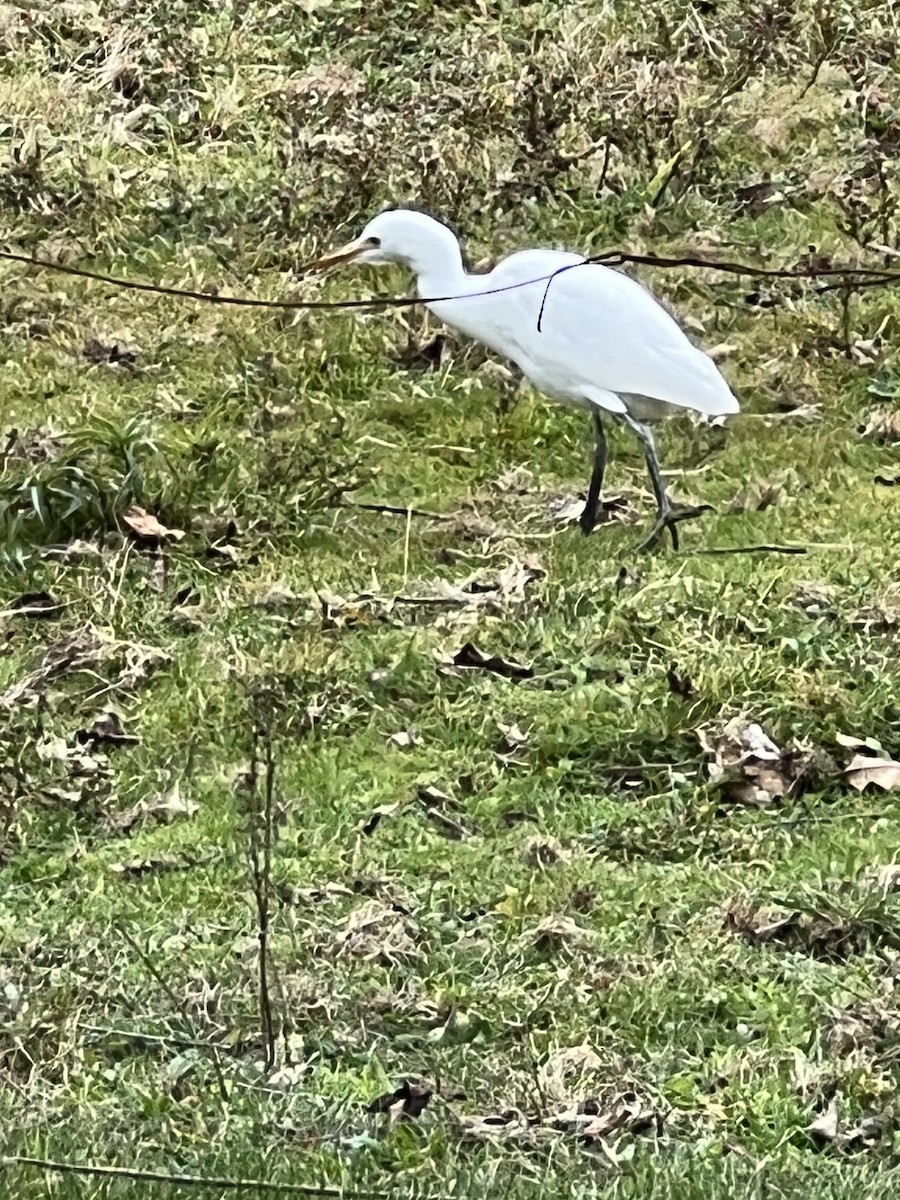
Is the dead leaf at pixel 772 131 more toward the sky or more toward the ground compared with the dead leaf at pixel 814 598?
more toward the sky

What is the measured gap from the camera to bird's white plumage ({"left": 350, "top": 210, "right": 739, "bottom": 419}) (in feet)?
11.9

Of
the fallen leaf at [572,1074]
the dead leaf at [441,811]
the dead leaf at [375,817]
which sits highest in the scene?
the fallen leaf at [572,1074]

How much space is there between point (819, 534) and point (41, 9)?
420 cm

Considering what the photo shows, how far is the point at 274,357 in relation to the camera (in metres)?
4.85

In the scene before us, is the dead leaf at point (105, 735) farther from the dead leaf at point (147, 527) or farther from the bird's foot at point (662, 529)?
the bird's foot at point (662, 529)

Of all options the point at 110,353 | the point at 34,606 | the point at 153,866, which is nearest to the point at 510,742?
the point at 153,866

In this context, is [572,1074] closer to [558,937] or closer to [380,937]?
[558,937]

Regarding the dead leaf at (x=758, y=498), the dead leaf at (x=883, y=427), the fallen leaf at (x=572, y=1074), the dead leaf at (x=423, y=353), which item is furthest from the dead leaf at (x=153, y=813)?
the dead leaf at (x=883, y=427)

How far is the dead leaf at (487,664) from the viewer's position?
3596mm

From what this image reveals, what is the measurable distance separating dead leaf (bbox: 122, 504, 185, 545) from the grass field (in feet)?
0.04

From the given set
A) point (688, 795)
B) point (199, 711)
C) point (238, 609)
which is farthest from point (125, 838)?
point (688, 795)

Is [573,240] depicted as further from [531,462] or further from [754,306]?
[531,462]

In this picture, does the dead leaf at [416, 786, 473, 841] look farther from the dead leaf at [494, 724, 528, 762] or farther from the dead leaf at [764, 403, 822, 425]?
the dead leaf at [764, 403, 822, 425]

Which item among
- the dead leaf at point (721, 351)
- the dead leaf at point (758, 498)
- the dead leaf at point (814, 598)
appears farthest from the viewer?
the dead leaf at point (721, 351)
